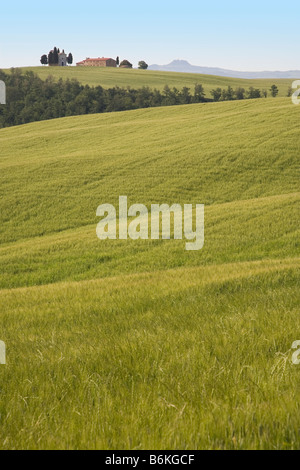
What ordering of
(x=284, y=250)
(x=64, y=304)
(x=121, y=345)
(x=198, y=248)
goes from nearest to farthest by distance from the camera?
(x=121, y=345)
(x=64, y=304)
(x=284, y=250)
(x=198, y=248)

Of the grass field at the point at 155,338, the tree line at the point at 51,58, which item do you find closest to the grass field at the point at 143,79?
the tree line at the point at 51,58

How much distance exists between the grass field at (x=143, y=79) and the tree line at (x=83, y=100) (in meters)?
14.0

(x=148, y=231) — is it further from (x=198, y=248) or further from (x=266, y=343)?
(x=266, y=343)

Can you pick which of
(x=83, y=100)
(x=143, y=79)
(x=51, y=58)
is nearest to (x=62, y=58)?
(x=51, y=58)

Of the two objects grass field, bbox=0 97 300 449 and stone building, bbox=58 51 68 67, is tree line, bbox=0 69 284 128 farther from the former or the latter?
stone building, bbox=58 51 68 67

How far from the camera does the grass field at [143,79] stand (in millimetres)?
109000

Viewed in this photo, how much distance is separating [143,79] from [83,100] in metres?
35.8

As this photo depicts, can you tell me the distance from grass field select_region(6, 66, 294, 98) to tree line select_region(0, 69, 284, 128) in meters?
14.0

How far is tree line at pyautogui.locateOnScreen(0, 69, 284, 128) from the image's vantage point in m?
83.8

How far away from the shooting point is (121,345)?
4230 millimetres

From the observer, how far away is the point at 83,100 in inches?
3374

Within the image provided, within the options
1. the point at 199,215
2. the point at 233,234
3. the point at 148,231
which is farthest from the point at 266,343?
the point at 199,215

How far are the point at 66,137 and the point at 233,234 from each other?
1473 inches

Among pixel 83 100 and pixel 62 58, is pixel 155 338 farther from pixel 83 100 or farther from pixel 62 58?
pixel 62 58
